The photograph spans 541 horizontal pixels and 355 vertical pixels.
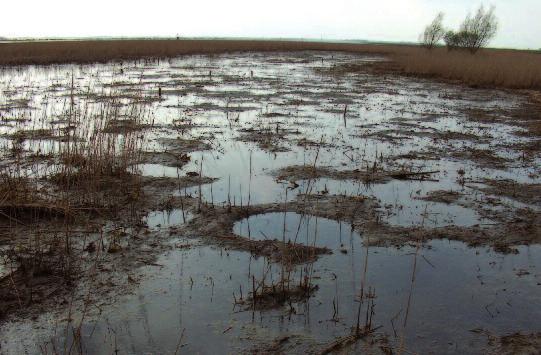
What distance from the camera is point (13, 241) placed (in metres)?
4.87

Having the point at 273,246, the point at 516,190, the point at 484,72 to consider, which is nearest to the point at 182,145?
the point at 273,246

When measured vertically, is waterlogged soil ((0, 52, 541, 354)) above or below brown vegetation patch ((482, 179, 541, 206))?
below

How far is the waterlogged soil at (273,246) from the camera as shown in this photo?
11.8 feet

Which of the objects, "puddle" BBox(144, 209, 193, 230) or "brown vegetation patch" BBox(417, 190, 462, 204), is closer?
"puddle" BBox(144, 209, 193, 230)

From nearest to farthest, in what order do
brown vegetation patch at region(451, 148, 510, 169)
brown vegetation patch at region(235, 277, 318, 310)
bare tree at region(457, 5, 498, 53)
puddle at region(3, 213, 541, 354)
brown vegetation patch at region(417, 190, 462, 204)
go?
puddle at region(3, 213, 541, 354) < brown vegetation patch at region(235, 277, 318, 310) < brown vegetation patch at region(417, 190, 462, 204) < brown vegetation patch at region(451, 148, 510, 169) < bare tree at region(457, 5, 498, 53)

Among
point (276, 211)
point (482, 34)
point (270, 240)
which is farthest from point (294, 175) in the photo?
point (482, 34)

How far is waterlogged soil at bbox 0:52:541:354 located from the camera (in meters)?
3.59

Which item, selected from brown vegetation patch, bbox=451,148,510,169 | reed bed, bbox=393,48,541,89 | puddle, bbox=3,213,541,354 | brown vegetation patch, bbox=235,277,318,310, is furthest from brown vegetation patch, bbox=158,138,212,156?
reed bed, bbox=393,48,541,89

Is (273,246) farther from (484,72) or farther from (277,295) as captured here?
(484,72)

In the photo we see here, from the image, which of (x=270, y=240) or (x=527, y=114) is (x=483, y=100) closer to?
(x=527, y=114)

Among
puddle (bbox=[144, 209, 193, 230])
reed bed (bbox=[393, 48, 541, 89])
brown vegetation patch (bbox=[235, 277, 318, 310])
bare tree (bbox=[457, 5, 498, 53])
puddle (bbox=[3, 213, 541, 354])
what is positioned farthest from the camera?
bare tree (bbox=[457, 5, 498, 53])

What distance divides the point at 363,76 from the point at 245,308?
79.1 ft

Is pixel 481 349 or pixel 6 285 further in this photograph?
pixel 6 285

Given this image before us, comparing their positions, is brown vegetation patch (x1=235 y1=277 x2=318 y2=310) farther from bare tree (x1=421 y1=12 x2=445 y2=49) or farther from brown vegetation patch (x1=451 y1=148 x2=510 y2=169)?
bare tree (x1=421 y1=12 x2=445 y2=49)
